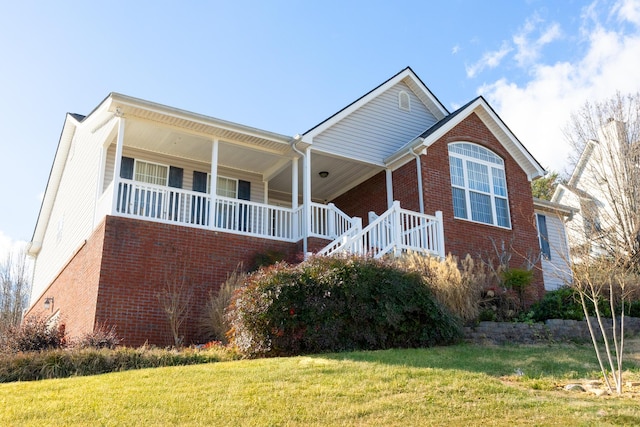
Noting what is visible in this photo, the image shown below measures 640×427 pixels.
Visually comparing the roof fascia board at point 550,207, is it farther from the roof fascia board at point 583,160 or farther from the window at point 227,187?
the window at point 227,187

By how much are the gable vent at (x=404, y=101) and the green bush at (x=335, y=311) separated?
8602 mm

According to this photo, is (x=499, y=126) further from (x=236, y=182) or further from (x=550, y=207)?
(x=236, y=182)

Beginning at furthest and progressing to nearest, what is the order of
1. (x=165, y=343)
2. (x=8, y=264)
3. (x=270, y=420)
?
1. (x=8, y=264)
2. (x=165, y=343)
3. (x=270, y=420)

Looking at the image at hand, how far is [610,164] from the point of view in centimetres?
1966

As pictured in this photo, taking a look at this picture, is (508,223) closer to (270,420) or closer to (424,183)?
(424,183)

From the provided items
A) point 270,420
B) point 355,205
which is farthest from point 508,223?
point 270,420

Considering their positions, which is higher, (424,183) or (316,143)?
(316,143)

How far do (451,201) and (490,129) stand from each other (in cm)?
292

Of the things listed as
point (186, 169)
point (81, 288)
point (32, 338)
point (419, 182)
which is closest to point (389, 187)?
point (419, 182)

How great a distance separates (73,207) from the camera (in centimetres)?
1812

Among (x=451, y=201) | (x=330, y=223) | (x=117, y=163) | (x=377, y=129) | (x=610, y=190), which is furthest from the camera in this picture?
(x=610, y=190)

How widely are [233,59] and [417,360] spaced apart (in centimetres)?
689

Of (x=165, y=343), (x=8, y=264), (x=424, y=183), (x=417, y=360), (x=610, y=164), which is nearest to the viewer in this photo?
(x=417, y=360)

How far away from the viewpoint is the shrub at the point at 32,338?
11.4 meters
